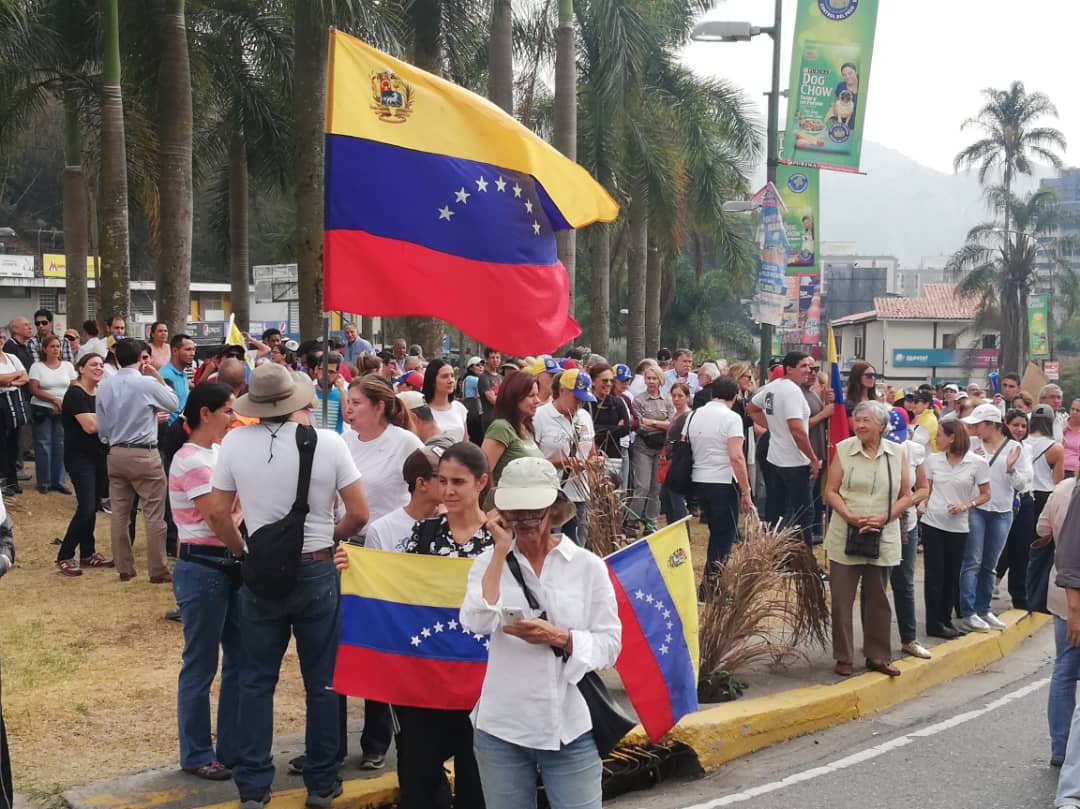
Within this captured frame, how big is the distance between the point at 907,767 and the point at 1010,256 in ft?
220

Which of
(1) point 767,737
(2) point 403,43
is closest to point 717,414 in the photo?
(1) point 767,737

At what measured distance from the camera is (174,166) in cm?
1661

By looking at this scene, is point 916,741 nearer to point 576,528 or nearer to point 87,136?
point 576,528

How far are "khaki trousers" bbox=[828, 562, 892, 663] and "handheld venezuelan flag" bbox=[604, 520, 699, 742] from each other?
2.63 m

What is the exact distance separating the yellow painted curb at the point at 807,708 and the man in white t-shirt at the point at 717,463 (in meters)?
1.82

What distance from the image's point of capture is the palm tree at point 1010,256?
6806 centimetres

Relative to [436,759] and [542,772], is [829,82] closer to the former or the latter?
[436,759]

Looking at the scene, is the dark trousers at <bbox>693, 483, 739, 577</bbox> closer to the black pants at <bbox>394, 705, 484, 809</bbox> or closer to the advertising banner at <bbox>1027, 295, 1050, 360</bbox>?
the black pants at <bbox>394, 705, 484, 809</bbox>

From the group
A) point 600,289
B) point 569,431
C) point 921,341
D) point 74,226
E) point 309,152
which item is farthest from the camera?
point 921,341

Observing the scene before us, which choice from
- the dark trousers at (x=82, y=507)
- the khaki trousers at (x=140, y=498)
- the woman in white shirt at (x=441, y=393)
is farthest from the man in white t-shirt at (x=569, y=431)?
the dark trousers at (x=82, y=507)

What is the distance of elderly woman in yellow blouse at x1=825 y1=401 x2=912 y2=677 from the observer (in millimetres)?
8211

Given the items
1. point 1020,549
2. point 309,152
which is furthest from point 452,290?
point 309,152

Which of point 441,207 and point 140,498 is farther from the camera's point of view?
point 140,498

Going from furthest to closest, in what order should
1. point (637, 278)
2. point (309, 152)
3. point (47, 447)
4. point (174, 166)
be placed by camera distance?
point (637, 278), point (309, 152), point (174, 166), point (47, 447)
